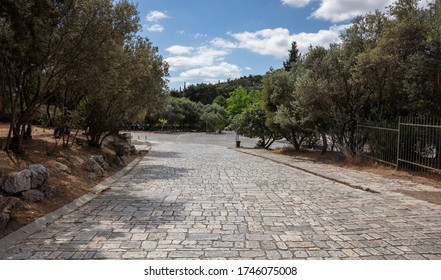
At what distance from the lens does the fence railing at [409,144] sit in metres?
12.2

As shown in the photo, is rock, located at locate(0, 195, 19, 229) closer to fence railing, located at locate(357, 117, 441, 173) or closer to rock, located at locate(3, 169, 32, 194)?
rock, located at locate(3, 169, 32, 194)

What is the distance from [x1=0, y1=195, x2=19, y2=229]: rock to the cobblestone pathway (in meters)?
0.49

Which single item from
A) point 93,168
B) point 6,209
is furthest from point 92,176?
point 6,209

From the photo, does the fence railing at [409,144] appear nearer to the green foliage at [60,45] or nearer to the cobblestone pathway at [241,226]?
the cobblestone pathway at [241,226]

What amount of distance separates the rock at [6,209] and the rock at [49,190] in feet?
5.61

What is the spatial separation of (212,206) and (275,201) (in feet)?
5.01

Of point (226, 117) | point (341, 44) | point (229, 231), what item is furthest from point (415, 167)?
point (226, 117)

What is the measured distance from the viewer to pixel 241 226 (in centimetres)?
593

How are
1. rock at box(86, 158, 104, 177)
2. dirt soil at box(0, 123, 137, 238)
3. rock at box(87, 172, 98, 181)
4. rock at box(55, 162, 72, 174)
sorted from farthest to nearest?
rock at box(86, 158, 104, 177) < rock at box(87, 172, 98, 181) < rock at box(55, 162, 72, 174) < dirt soil at box(0, 123, 137, 238)

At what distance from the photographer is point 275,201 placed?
808cm

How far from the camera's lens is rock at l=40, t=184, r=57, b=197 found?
7.49 metres

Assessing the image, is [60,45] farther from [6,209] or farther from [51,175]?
[6,209]

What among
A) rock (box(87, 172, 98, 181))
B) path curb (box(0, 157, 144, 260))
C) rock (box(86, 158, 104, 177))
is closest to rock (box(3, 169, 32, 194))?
path curb (box(0, 157, 144, 260))
